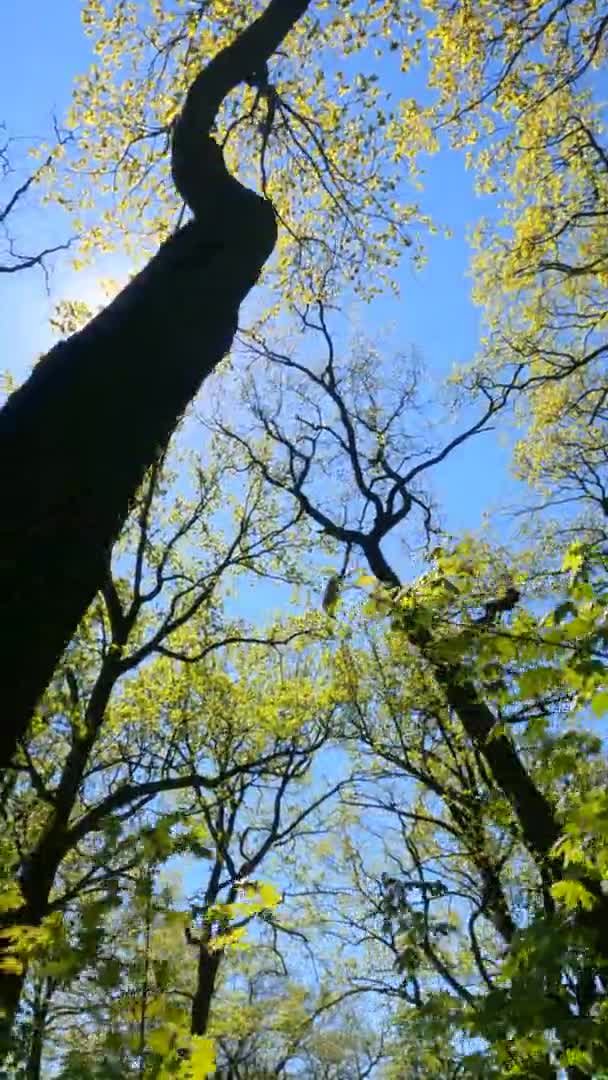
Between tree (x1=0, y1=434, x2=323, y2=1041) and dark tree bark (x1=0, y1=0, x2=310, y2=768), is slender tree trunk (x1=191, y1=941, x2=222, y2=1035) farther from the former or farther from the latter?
dark tree bark (x1=0, y1=0, x2=310, y2=768)

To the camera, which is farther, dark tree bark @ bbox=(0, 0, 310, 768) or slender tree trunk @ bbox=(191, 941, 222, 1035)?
slender tree trunk @ bbox=(191, 941, 222, 1035)

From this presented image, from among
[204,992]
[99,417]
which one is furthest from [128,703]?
[99,417]

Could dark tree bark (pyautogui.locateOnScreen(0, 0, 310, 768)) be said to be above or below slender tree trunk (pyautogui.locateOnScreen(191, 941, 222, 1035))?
above

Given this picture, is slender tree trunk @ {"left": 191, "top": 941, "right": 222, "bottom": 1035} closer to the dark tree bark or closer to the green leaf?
the green leaf

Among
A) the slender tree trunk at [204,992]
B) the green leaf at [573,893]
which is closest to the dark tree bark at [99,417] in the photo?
the green leaf at [573,893]

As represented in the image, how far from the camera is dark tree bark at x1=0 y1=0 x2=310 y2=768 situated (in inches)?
92.9

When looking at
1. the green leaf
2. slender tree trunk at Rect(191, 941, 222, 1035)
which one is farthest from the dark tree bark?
slender tree trunk at Rect(191, 941, 222, 1035)

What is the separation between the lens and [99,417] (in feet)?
9.25

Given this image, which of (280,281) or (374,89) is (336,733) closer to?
(280,281)

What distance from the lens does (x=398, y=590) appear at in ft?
12.9

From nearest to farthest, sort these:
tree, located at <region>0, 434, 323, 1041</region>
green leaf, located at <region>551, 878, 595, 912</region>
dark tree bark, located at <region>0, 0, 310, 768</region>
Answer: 1. dark tree bark, located at <region>0, 0, 310, 768</region>
2. green leaf, located at <region>551, 878, 595, 912</region>
3. tree, located at <region>0, 434, 323, 1041</region>

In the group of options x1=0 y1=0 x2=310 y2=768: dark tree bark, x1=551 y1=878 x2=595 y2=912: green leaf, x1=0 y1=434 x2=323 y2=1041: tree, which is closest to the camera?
x1=0 y1=0 x2=310 y2=768: dark tree bark

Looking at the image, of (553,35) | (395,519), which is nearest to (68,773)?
(395,519)

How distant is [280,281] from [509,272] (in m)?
3.93
